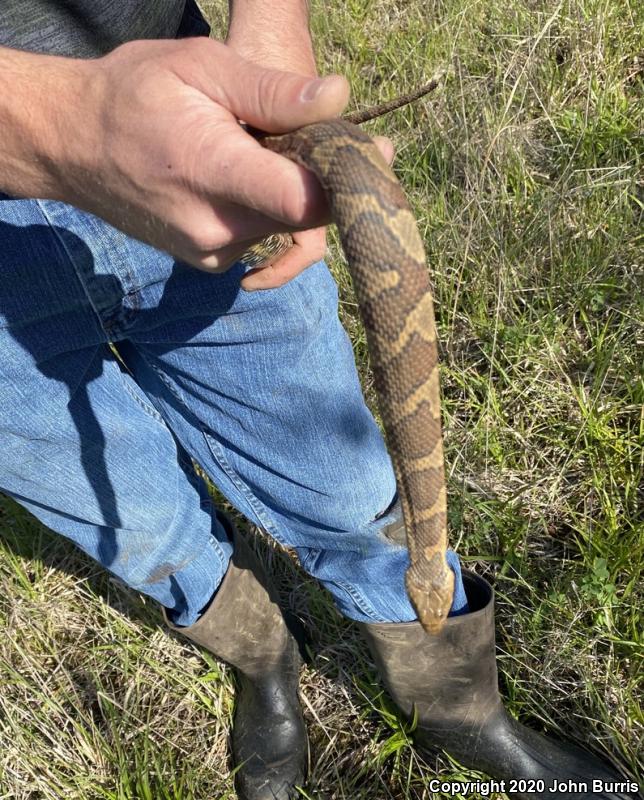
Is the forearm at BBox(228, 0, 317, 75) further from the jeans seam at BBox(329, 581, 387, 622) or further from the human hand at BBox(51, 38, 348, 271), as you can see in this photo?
the jeans seam at BBox(329, 581, 387, 622)

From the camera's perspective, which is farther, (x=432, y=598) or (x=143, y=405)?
(x=143, y=405)

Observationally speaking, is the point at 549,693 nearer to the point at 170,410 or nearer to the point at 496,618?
the point at 496,618

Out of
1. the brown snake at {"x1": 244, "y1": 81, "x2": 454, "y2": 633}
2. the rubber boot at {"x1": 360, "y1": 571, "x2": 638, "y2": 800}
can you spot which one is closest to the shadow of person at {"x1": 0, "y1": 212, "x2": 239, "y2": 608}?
the brown snake at {"x1": 244, "y1": 81, "x2": 454, "y2": 633}

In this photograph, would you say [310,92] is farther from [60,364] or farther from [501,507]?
[501,507]

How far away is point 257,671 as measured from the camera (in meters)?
2.91

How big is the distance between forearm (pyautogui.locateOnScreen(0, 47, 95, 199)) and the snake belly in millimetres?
369

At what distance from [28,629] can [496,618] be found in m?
2.04

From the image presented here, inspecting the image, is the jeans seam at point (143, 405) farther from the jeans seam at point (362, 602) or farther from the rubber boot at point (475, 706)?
the rubber boot at point (475, 706)

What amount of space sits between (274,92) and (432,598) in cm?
144

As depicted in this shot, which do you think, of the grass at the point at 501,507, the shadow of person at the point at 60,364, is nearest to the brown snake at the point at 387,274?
the shadow of person at the point at 60,364

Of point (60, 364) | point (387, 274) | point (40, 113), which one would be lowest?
point (60, 364)

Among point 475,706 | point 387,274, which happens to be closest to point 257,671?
point 475,706

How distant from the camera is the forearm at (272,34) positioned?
1.75 m

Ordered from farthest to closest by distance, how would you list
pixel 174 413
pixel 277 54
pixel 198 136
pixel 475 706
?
pixel 475 706
pixel 174 413
pixel 277 54
pixel 198 136
